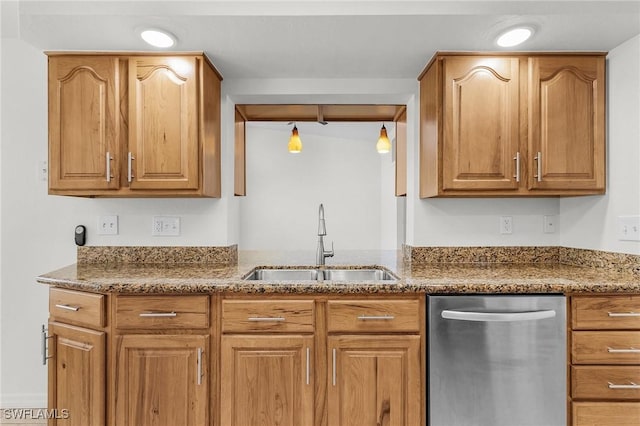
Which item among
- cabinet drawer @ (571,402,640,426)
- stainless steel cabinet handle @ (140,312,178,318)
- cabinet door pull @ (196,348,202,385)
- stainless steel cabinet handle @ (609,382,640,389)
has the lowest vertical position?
cabinet drawer @ (571,402,640,426)

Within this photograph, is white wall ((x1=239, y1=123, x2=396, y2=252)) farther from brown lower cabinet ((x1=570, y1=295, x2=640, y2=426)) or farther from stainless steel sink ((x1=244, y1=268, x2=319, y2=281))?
brown lower cabinet ((x1=570, y1=295, x2=640, y2=426))

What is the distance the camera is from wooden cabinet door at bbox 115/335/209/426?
60.2 inches

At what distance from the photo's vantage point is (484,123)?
1864mm

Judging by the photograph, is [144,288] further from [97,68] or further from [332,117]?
[332,117]

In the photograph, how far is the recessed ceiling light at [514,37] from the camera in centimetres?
165

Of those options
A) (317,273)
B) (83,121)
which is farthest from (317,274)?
(83,121)

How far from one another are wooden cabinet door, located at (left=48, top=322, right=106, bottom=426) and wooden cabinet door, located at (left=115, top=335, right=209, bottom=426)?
0.09 metres

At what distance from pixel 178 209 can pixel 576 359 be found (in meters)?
2.20

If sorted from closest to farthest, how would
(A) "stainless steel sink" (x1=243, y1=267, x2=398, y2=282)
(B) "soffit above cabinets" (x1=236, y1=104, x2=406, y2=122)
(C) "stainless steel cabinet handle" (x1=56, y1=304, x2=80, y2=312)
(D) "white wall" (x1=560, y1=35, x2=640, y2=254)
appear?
(C) "stainless steel cabinet handle" (x1=56, y1=304, x2=80, y2=312), (D) "white wall" (x1=560, y1=35, x2=640, y2=254), (A) "stainless steel sink" (x1=243, y1=267, x2=398, y2=282), (B) "soffit above cabinets" (x1=236, y1=104, x2=406, y2=122)

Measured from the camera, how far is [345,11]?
5.04 feet

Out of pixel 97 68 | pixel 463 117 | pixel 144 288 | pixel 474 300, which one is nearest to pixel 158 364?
pixel 144 288

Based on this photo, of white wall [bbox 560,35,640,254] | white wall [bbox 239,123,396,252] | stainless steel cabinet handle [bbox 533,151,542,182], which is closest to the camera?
white wall [bbox 560,35,640,254]

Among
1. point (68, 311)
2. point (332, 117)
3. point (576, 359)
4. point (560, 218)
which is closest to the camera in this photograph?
point (576, 359)

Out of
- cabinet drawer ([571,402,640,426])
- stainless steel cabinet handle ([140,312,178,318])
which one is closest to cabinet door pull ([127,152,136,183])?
stainless steel cabinet handle ([140,312,178,318])
